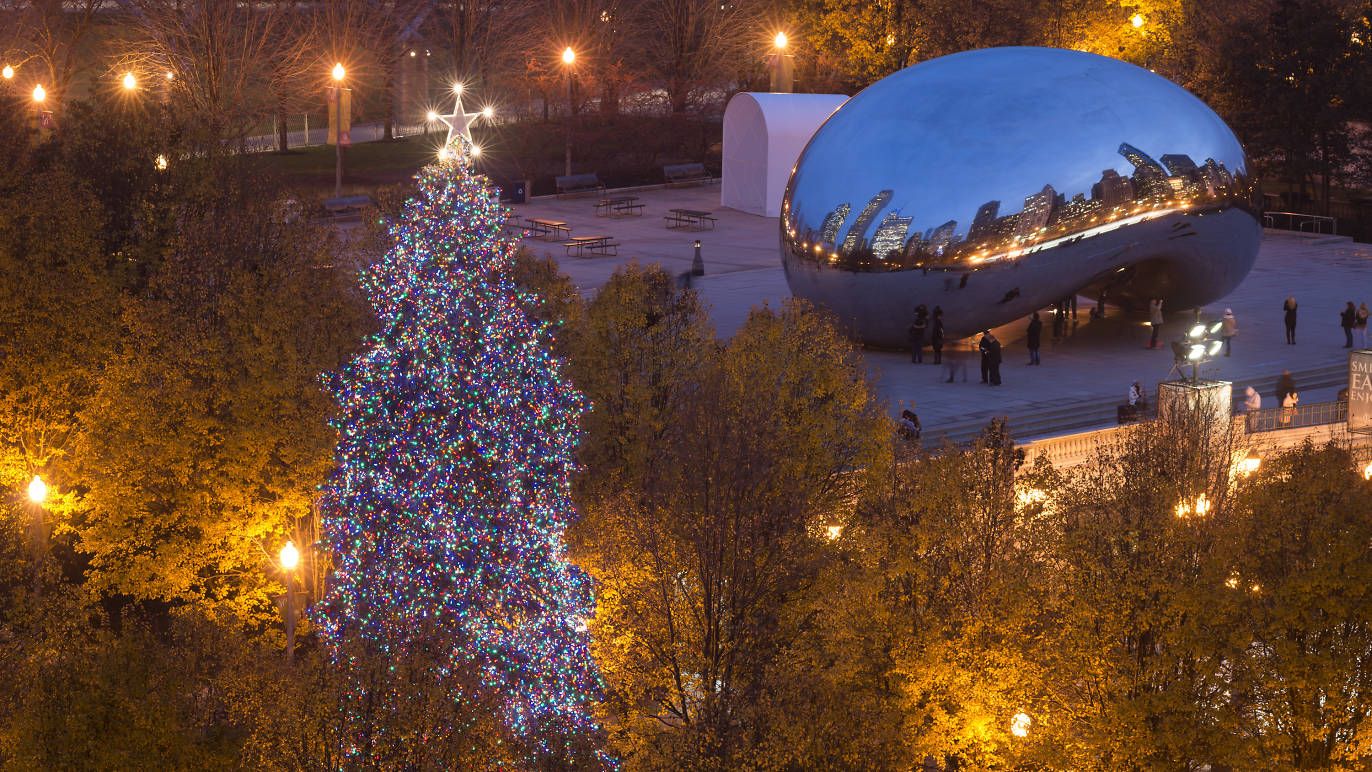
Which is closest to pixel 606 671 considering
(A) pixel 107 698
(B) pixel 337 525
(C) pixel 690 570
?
(C) pixel 690 570

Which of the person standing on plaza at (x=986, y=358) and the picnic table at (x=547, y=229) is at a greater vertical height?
the picnic table at (x=547, y=229)

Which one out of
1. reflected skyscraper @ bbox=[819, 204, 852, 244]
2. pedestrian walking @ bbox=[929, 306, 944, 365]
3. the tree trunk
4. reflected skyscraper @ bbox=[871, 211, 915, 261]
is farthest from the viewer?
the tree trunk

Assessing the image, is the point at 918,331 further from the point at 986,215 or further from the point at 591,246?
the point at 591,246

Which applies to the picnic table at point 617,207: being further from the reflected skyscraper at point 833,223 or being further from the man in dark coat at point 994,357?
the man in dark coat at point 994,357

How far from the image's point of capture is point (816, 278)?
3922 cm

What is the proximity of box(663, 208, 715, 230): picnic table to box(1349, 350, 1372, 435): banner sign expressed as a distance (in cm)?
2803

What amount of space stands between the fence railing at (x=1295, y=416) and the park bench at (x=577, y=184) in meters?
37.5

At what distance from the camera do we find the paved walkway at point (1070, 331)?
37750mm

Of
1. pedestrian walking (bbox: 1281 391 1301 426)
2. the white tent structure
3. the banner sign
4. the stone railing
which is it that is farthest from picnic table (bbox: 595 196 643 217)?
the banner sign

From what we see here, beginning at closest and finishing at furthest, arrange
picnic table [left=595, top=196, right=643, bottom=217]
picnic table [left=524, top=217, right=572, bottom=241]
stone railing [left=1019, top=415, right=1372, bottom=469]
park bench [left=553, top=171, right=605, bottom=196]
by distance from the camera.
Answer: stone railing [left=1019, top=415, right=1372, bottom=469], picnic table [left=524, top=217, right=572, bottom=241], picnic table [left=595, top=196, right=643, bottom=217], park bench [left=553, top=171, right=605, bottom=196]

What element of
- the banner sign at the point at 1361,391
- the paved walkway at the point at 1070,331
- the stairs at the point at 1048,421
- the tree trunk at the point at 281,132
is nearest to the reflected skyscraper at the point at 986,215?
the paved walkway at the point at 1070,331

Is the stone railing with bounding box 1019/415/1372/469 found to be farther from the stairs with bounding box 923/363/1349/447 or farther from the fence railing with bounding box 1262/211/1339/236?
the fence railing with bounding box 1262/211/1339/236

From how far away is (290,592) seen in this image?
89.5 feet

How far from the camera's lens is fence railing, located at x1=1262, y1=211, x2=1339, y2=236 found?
207ft
